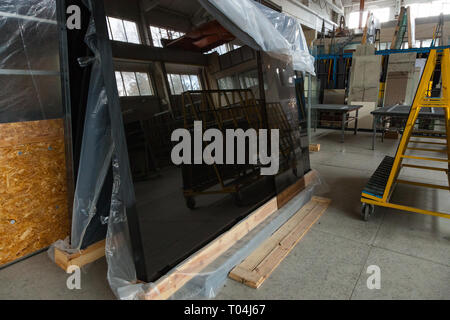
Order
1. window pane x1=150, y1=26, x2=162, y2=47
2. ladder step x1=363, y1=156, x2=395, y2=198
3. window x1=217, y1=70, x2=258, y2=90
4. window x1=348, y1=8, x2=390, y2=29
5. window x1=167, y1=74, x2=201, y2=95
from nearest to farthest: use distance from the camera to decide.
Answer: window pane x1=150, y1=26, x2=162, y2=47
window x1=167, y1=74, x2=201, y2=95
window x1=217, y1=70, x2=258, y2=90
ladder step x1=363, y1=156, x2=395, y2=198
window x1=348, y1=8, x2=390, y2=29

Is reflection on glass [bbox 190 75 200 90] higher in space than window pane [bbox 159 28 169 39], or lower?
lower

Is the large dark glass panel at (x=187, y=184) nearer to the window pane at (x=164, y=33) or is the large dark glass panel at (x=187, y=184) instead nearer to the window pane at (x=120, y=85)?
the window pane at (x=120, y=85)

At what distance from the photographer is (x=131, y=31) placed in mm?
1749

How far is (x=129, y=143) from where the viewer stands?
175 centimetres

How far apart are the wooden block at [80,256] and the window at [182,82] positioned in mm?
1495

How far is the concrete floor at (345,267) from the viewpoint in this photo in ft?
6.50

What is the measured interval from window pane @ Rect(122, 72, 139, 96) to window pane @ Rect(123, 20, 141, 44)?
0.22 meters

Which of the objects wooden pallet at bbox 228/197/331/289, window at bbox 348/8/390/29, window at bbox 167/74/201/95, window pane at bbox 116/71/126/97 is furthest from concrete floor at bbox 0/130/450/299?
window at bbox 348/8/390/29

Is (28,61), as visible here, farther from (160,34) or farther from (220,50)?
(220,50)

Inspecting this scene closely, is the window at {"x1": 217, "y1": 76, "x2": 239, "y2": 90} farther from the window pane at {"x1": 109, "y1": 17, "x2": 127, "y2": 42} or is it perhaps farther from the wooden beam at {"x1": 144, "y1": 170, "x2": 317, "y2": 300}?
the wooden beam at {"x1": 144, "y1": 170, "x2": 317, "y2": 300}

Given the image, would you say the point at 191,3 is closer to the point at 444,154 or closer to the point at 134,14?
the point at 134,14

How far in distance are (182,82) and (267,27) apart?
100 cm

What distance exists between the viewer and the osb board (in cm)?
216

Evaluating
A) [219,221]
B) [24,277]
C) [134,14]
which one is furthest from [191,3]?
[24,277]
